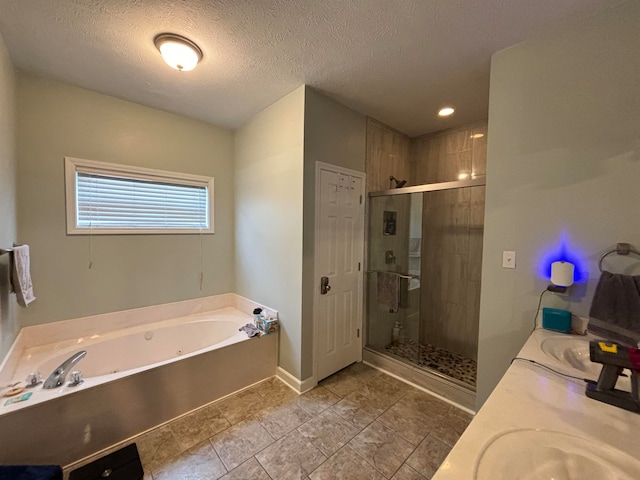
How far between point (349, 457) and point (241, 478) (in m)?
0.67

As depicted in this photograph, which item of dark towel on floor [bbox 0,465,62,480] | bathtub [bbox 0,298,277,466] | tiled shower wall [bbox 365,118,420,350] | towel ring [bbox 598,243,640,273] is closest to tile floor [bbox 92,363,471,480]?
bathtub [bbox 0,298,277,466]

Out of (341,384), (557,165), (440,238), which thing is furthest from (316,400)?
(557,165)

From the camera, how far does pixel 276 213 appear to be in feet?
8.48

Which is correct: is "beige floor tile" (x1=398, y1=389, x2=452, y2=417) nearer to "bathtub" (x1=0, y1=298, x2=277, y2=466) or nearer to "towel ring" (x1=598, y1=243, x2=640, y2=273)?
"bathtub" (x1=0, y1=298, x2=277, y2=466)

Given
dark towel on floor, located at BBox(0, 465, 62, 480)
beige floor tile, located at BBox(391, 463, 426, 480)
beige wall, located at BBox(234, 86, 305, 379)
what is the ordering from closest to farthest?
dark towel on floor, located at BBox(0, 465, 62, 480) < beige floor tile, located at BBox(391, 463, 426, 480) < beige wall, located at BBox(234, 86, 305, 379)

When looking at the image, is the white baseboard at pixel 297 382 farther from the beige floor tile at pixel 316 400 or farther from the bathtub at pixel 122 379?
the bathtub at pixel 122 379

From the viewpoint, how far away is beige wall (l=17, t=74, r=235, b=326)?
84.0 inches

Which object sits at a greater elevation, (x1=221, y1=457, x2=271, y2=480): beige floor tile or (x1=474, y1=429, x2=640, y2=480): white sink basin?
(x1=474, y1=429, x2=640, y2=480): white sink basin

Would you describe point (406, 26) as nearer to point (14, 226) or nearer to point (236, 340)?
point (236, 340)

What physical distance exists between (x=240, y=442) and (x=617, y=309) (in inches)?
92.5

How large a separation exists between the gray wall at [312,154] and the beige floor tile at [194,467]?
905 mm

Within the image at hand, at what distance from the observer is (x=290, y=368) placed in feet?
8.14

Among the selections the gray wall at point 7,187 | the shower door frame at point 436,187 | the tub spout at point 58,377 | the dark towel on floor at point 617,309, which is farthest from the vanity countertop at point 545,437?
the gray wall at point 7,187

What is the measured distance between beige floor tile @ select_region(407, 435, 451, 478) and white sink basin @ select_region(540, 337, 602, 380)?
3.15ft
